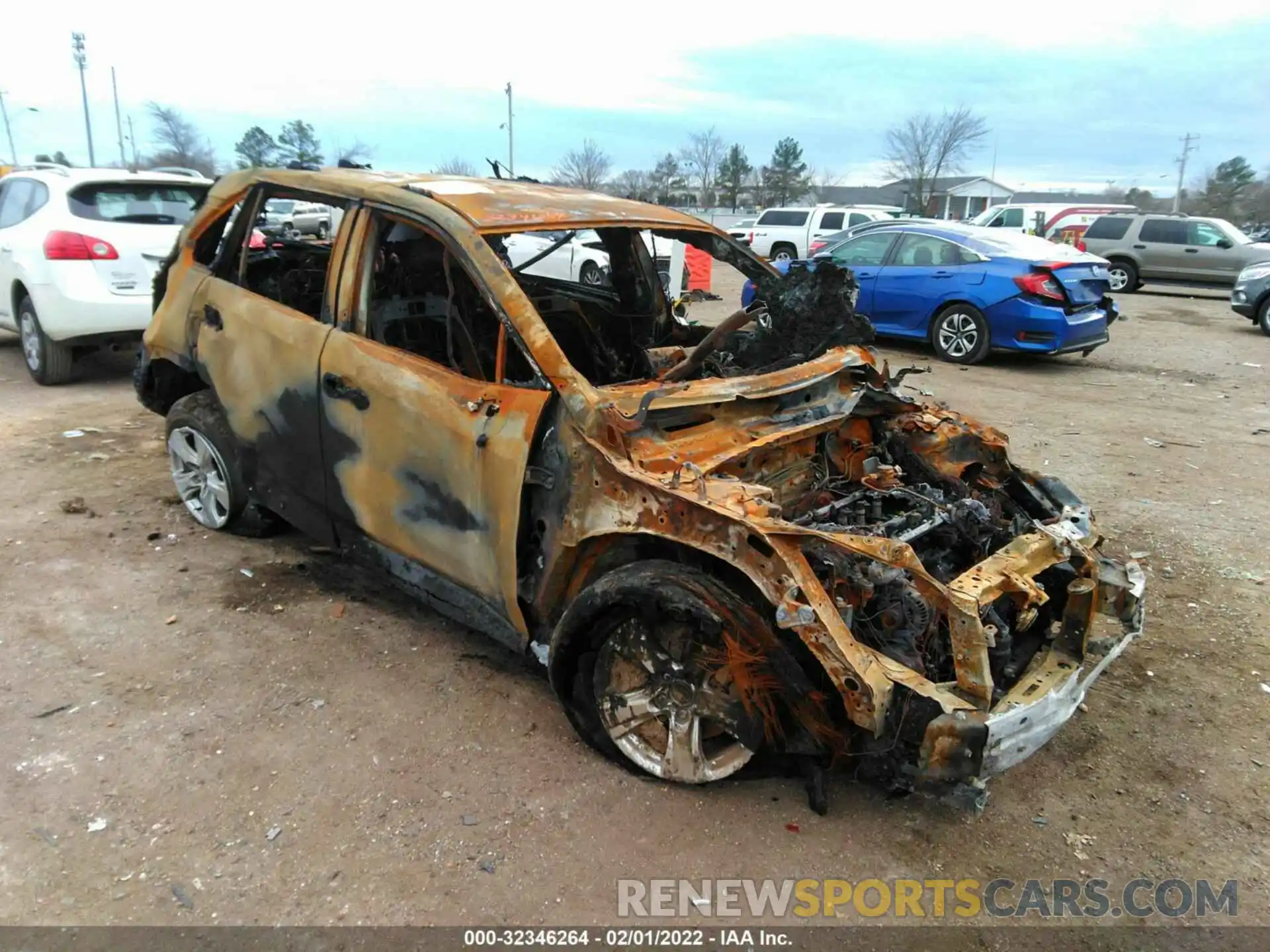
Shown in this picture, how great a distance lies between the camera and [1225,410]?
26.7 feet

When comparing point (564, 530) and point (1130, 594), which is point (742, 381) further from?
point (1130, 594)

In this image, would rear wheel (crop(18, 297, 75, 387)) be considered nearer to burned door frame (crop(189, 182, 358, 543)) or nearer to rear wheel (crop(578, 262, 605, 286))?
burned door frame (crop(189, 182, 358, 543))

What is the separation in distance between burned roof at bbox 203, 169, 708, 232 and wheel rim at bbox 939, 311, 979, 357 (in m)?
6.57

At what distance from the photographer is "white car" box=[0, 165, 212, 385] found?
6.96 m

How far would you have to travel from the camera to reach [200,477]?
464cm

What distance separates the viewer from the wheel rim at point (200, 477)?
4.42 meters

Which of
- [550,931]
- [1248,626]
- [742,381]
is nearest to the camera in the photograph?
[550,931]

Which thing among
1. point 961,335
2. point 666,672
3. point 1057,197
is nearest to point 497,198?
point 666,672

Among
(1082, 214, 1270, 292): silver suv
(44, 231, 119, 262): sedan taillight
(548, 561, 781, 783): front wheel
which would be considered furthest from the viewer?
(1082, 214, 1270, 292): silver suv

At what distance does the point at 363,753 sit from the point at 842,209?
827 inches

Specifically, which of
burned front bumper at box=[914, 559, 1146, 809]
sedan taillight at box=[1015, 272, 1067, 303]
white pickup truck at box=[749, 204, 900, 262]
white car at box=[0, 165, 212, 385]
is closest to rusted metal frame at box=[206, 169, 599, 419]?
burned front bumper at box=[914, 559, 1146, 809]

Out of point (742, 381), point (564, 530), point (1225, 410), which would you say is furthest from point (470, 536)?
point (1225, 410)

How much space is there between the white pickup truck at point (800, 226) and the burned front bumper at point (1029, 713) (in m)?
18.7

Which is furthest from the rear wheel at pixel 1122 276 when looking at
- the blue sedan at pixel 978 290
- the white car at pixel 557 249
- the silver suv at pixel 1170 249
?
the white car at pixel 557 249
